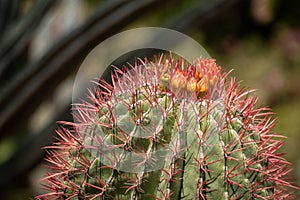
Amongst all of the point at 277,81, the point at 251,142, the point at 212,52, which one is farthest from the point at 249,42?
the point at 251,142

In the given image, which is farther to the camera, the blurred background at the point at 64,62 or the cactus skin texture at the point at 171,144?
the blurred background at the point at 64,62

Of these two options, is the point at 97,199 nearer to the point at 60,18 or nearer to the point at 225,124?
the point at 225,124

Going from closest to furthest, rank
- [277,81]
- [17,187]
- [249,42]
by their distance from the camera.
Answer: [17,187] → [277,81] → [249,42]

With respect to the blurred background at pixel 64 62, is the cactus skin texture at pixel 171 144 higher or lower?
lower

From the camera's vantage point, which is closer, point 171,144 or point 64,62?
point 171,144

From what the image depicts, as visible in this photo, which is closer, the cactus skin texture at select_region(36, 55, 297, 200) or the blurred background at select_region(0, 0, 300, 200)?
the cactus skin texture at select_region(36, 55, 297, 200)
